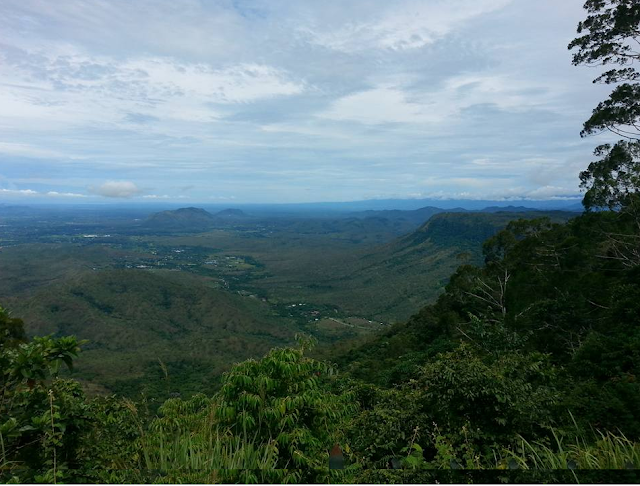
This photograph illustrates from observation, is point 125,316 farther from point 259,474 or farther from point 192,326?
point 259,474

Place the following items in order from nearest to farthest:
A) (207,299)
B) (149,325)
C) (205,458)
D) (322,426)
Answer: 1. (205,458)
2. (322,426)
3. (149,325)
4. (207,299)

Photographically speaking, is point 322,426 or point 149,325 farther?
point 149,325

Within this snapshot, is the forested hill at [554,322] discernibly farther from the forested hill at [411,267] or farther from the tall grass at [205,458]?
the forested hill at [411,267]

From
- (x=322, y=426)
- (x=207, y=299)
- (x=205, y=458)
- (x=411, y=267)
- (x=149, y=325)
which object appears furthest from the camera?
(x=411, y=267)

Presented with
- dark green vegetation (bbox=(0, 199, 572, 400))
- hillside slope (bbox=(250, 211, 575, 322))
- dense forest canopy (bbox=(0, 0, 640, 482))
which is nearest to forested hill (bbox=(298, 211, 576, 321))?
hillside slope (bbox=(250, 211, 575, 322))

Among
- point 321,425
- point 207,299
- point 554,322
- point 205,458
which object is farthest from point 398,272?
point 205,458

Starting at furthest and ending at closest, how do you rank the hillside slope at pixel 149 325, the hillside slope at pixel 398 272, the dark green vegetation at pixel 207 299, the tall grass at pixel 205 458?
1. the hillside slope at pixel 398 272
2. the dark green vegetation at pixel 207 299
3. the hillside slope at pixel 149 325
4. the tall grass at pixel 205 458

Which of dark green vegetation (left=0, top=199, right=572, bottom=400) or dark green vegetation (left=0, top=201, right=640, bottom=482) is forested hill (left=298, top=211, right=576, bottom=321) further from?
dark green vegetation (left=0, top=201, right=640, bottom=482)

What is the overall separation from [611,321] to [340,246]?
6986 inches

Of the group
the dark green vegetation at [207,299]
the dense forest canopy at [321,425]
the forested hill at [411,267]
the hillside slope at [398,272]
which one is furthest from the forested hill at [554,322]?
the hillside slope at [398,272]

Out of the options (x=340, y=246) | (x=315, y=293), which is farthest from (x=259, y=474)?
(x=340, y=246)

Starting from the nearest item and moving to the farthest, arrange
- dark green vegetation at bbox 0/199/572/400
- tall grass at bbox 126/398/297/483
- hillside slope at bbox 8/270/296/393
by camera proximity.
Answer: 1. tall grass at bbox 126/398/297/483
2. hillside slope at bbox 8/270/296/393
3. dark green vegetation at bbox 0/199/572/400

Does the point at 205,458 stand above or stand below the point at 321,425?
above

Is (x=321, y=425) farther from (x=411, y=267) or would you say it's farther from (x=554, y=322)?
(x=411, y=267)
